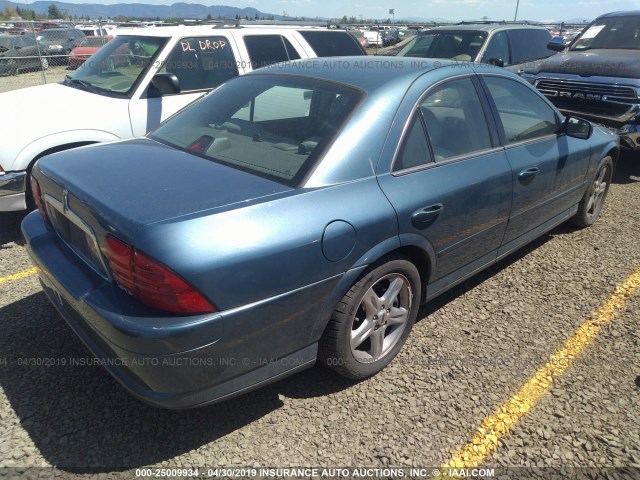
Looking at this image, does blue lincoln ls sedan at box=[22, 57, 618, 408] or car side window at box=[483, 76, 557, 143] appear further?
car side window at box=[483, 76, 557, 143]

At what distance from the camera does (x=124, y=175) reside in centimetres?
238

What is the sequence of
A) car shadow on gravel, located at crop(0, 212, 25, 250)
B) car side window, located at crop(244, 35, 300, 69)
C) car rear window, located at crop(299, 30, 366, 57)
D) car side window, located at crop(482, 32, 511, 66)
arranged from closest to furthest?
car shadow on gravel, located at crop(0, 212, 25, 250) < car side window, located at crop(244, 35, 300, 69) < car rear window, located at crop(299, 30, 366, 57) < car side window, located at crop(482, 32, 511, 66)

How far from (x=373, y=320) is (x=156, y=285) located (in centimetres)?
123

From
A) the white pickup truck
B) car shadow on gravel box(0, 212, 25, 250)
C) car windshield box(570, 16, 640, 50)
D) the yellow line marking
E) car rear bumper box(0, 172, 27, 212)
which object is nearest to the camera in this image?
the yellow line marking

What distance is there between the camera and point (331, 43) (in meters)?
6.38

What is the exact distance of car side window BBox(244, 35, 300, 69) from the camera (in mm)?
5539

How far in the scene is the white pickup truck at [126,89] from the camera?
4168 mm

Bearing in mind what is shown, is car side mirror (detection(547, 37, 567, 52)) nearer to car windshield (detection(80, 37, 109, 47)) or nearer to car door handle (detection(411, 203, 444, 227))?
car door handle (detection(411, 203, 444, 227))

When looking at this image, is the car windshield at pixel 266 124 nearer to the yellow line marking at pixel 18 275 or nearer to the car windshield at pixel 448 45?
the yellow line marking at pixel 18 275

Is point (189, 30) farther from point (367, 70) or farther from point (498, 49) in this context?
point (498, 49)

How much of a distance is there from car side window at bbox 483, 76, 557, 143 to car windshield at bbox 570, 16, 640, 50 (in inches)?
191

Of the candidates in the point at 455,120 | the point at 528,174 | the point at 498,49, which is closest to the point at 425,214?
the point at 455,120

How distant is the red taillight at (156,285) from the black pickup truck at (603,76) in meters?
6.28

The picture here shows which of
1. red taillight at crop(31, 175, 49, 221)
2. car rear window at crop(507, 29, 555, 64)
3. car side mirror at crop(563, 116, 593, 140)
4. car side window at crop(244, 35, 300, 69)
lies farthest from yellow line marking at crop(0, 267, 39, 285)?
car rear window at crop(507, 29, 555, 64)
